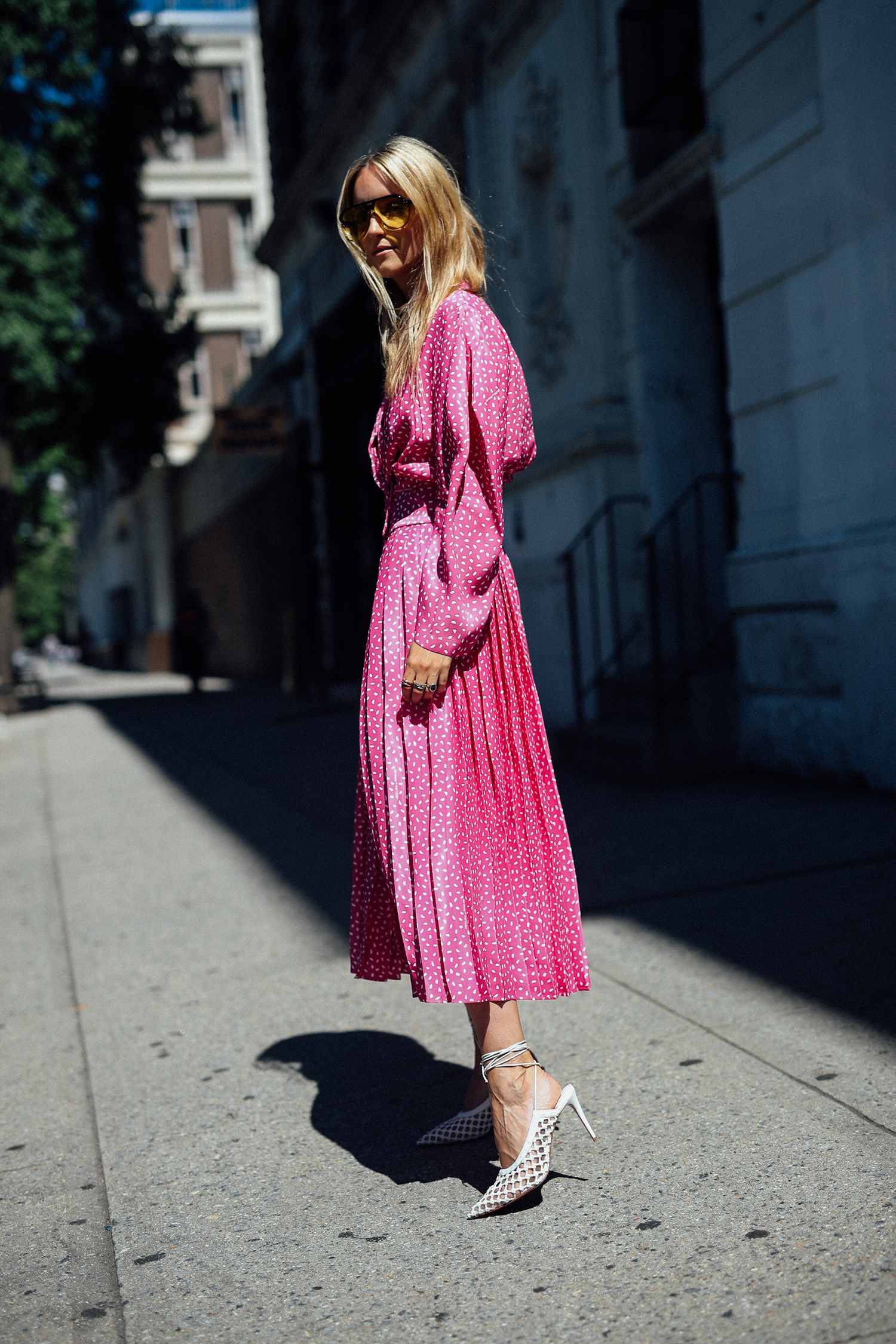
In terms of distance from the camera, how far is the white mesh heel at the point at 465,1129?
2.54 meters

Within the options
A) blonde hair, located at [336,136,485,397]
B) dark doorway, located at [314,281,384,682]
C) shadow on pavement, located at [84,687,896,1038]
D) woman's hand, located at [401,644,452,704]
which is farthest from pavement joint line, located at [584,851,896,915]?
dark doorway, located at [314,281,384,682]

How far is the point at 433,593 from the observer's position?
2.17m

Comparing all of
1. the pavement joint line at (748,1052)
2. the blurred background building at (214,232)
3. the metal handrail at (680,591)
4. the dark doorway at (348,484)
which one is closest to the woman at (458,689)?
the pavement joint line at (748,1052)

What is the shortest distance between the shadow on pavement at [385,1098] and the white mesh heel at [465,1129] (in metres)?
0.02

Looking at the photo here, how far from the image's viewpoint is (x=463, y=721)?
2.28m

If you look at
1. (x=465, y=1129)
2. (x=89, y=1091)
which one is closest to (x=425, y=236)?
(x=465, y=1129)

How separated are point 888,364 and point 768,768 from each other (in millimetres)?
2152

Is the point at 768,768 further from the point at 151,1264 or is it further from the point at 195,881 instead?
the point at 151,1264

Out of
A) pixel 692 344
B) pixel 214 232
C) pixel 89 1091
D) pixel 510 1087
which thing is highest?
pixel 214 232

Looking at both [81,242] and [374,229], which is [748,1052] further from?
[81,242]

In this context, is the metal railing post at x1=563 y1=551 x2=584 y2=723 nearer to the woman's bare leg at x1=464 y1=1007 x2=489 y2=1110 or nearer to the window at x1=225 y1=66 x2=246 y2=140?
the woman's bare leg at x1=464 y1=1007 x2=489 y2=1110

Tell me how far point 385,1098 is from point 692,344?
6158 mm

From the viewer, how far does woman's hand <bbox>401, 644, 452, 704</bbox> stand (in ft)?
7.14

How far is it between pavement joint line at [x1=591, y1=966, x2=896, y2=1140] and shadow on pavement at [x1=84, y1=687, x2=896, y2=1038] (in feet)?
1.02
